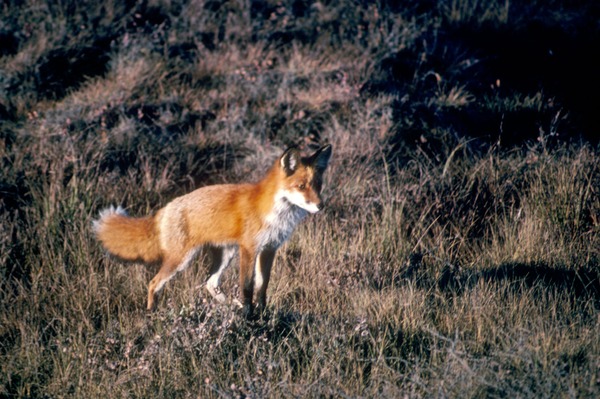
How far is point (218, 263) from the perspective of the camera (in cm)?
598

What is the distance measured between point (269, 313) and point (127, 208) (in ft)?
8.88

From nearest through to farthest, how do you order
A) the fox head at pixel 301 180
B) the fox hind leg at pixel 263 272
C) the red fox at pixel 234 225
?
1. the fox head at pixel 301 180
2. the red fox at pixel 234 225
3. the fox hind leg at pixel 263 272

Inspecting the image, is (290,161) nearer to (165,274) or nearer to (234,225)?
(234,225)

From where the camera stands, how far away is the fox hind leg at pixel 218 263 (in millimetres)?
5786

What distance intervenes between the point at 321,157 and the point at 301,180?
38 cm

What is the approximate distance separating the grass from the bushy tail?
246mm

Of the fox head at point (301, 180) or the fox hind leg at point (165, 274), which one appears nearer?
the fox head at point (301, 180)

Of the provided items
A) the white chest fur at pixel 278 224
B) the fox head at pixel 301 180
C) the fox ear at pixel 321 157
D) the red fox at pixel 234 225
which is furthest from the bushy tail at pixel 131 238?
the fox ear at pixel 321 157

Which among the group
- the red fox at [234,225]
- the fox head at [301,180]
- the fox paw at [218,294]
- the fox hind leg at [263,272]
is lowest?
the fox paw at [218,294]

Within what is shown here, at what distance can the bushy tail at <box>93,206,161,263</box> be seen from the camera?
563 centimetres

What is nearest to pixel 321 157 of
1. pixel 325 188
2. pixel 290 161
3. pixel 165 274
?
pixel 290 161

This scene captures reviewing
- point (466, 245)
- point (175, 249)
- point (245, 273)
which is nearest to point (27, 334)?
point (175, 249)

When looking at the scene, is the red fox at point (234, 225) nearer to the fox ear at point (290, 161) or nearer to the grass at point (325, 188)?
the fox ear at point (290, 161)

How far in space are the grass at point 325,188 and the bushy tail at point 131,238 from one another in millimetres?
246
